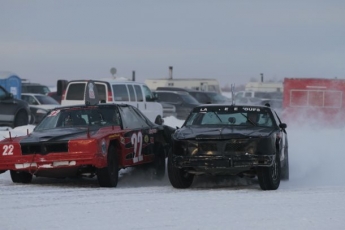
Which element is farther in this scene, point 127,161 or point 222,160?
point 127,161

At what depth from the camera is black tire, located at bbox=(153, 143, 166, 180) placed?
15352 millimetres

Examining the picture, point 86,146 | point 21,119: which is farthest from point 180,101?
point 86,146

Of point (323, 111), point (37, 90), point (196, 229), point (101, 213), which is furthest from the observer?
point (37, 90)

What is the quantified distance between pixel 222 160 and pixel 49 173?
2708 mm

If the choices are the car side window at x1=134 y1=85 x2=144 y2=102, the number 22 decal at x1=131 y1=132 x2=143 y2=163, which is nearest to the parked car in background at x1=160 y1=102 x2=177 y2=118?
the car side window at x1=134 y1=85 x2=144 y2=102

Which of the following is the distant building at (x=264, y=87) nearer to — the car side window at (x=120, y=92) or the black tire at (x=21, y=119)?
the black tire at (x=21, y=119)

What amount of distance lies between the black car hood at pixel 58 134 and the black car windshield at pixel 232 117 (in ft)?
5.92

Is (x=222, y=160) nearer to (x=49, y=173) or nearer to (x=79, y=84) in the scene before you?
(x=49, y=173)

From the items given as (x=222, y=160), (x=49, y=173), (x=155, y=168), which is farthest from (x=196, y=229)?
(x=155, y=168)

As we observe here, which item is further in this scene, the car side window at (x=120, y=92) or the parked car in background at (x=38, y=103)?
the parked car in background at (x=38, y=103)

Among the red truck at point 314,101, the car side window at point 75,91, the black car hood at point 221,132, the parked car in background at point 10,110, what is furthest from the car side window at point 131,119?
the red truck at point 314,101

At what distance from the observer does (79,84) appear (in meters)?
24.7

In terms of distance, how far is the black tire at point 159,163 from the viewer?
1535cm

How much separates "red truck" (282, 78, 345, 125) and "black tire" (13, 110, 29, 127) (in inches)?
387
